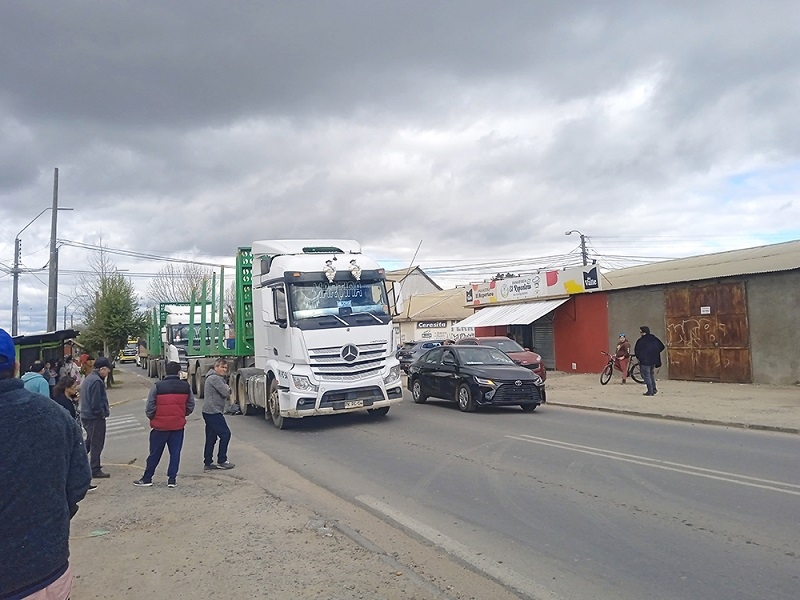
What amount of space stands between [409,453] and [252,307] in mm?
7069

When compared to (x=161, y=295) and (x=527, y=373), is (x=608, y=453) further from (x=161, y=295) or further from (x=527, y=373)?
(x=161, y=295)

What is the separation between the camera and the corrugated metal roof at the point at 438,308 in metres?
54.4

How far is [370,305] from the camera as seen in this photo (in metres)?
13.8

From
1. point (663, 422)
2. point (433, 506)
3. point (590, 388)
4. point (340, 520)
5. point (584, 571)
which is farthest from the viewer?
point (590, 388)

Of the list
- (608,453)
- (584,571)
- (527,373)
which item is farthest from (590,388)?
(584,571)

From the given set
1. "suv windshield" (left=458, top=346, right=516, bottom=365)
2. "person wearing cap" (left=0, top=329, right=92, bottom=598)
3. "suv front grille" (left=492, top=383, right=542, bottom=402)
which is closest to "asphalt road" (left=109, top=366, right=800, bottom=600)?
"suv front grille" (left=492, top=383, right=542, bottom=402)

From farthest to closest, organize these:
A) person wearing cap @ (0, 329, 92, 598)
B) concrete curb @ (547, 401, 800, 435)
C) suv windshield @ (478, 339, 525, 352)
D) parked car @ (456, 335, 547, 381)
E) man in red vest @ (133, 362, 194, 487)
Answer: suv windshield @ (478, 339, 525, 352) → parked car @ (456, 335, 547, 381) → concrete curb @ (547, 401, 800, 435) → man in red vest @ (133, 362, 194, 487) → person wearing cap @ (0, 329, 92, 598)

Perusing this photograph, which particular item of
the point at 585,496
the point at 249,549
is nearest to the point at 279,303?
the point at 585,496

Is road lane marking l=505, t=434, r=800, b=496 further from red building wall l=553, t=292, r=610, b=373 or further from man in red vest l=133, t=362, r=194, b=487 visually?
red building wall l=553, t=292, r=610, b=373

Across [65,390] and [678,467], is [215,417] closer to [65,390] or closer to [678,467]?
[65,390]

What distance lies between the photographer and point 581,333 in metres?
27.2

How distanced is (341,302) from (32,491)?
35.2ft

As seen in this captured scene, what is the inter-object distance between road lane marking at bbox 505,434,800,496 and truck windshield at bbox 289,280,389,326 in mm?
3876

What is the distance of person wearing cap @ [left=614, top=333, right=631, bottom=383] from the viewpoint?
21125 millimetres
